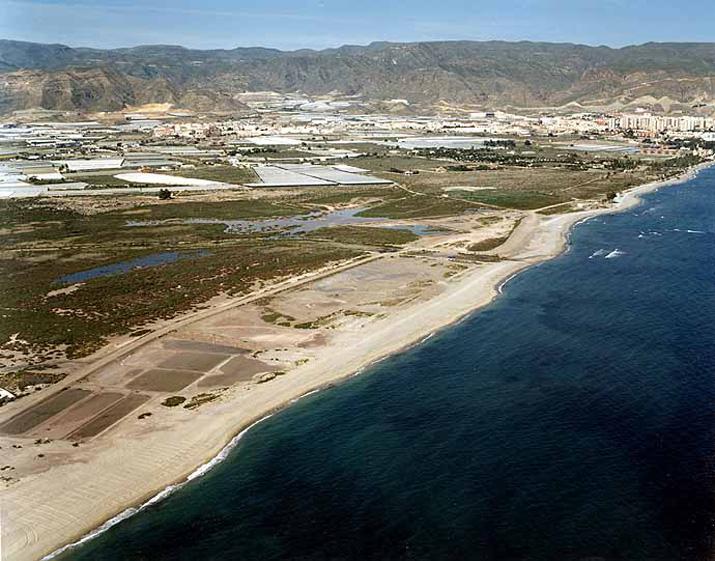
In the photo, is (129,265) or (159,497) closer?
(159,497)

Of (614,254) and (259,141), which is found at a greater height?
(259,141)

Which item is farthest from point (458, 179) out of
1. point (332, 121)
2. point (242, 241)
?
point (332, 121)

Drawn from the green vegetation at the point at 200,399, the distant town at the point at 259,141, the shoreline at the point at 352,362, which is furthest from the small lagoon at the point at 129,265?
the distant town at the point at 259,141

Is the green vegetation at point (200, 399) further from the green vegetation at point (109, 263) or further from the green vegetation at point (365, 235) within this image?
the green vegetation at point (365, 235)

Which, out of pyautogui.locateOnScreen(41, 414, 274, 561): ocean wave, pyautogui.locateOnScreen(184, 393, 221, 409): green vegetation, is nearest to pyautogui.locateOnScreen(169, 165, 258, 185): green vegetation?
pyautogui.locateOnScreen(184, 393, 221, 409): green vegetation

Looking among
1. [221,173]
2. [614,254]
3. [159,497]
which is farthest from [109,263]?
[221,173]

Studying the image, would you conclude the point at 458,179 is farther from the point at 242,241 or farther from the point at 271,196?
the point at 242,241

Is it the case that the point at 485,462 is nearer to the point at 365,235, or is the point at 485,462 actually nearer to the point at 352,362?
the point at 352,362
